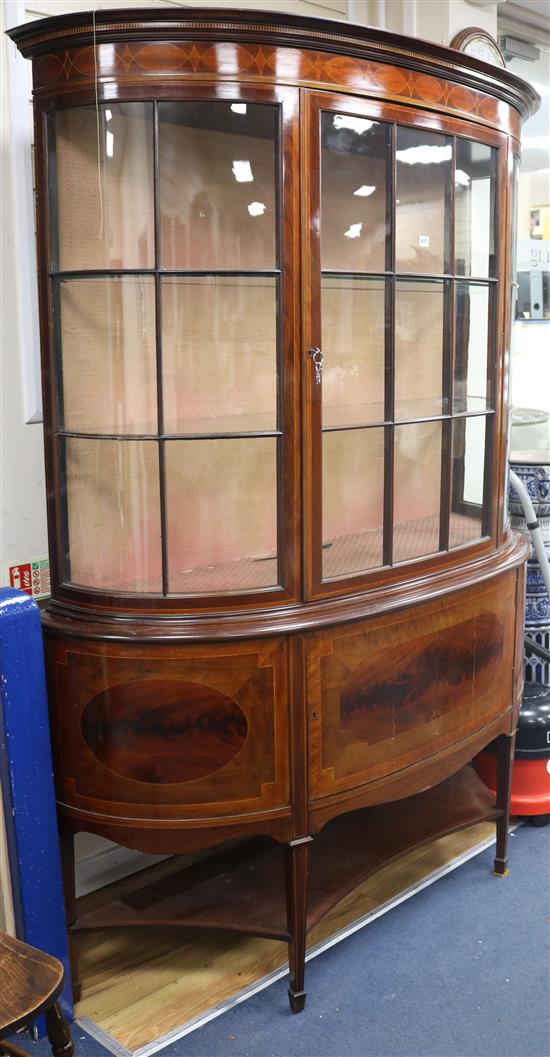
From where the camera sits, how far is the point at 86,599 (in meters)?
2.06

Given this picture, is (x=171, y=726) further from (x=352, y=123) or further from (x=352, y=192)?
(x=352, y=123)

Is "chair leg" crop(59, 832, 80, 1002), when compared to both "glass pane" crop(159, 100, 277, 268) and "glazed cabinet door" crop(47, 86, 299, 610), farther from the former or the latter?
"glass pane" crop(159, 100, 277, 268)

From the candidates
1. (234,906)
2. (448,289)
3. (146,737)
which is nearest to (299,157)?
(448,289)

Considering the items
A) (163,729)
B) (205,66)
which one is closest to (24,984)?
(163,729)

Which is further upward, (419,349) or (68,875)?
(419,349)

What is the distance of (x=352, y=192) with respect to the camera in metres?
2.08

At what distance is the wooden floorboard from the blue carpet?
0.06m

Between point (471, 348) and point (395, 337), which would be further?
point (471, 348)

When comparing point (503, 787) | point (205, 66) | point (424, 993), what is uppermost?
point (205, 66)

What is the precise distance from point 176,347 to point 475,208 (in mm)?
866

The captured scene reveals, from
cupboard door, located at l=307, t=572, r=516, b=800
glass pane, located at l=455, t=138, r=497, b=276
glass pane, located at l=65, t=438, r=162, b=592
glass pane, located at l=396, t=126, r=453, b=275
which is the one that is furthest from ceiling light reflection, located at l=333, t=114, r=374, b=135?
cupboard door, located at l=307, t=572, r=516, b=800

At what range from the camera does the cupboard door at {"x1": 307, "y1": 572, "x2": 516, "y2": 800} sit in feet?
6.98

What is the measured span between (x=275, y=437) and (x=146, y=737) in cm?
67

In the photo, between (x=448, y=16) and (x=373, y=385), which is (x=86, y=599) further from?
(x=448, y=16)
